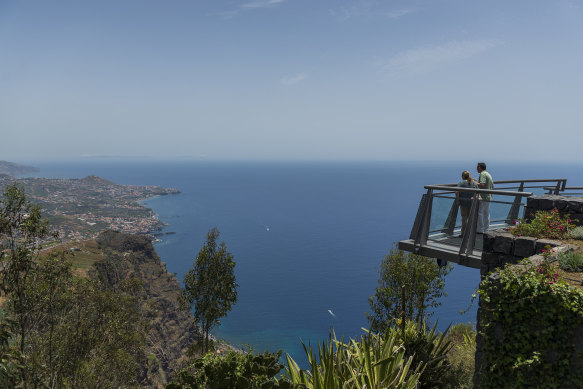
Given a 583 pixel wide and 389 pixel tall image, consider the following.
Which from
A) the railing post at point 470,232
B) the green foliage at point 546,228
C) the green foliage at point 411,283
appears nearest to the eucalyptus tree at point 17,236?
the railing post at point 470,232

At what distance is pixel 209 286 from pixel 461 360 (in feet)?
57.8

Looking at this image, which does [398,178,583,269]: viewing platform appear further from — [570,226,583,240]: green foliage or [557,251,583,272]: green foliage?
[557,251,583,272]: green foliage

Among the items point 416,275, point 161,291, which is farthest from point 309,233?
point 416,275

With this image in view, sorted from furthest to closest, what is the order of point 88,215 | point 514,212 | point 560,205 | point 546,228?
point 88,215, point 514,212, point 560,205, point 546,228

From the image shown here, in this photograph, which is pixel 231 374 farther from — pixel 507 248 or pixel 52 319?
pixel 52 319

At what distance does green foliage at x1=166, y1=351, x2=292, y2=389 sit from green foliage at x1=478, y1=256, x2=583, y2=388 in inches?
124

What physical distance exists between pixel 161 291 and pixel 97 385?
54.5 metres

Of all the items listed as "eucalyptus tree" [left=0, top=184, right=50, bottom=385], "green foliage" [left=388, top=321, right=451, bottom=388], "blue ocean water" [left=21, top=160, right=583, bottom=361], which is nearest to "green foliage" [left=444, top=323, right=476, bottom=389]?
"green foliage" [left=388, top=321, right=451, bottom=388]

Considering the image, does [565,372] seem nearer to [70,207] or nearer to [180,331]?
[180,331]

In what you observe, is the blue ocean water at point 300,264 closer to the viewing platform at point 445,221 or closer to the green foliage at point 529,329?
the viewing platform at point 445,221

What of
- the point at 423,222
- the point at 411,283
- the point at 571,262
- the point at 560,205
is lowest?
the point at 411,283

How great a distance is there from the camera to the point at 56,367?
14.9 m

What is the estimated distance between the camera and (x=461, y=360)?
11523 mm

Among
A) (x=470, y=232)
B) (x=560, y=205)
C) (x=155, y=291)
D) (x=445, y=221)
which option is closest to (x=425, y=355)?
(x=470, y=232)
